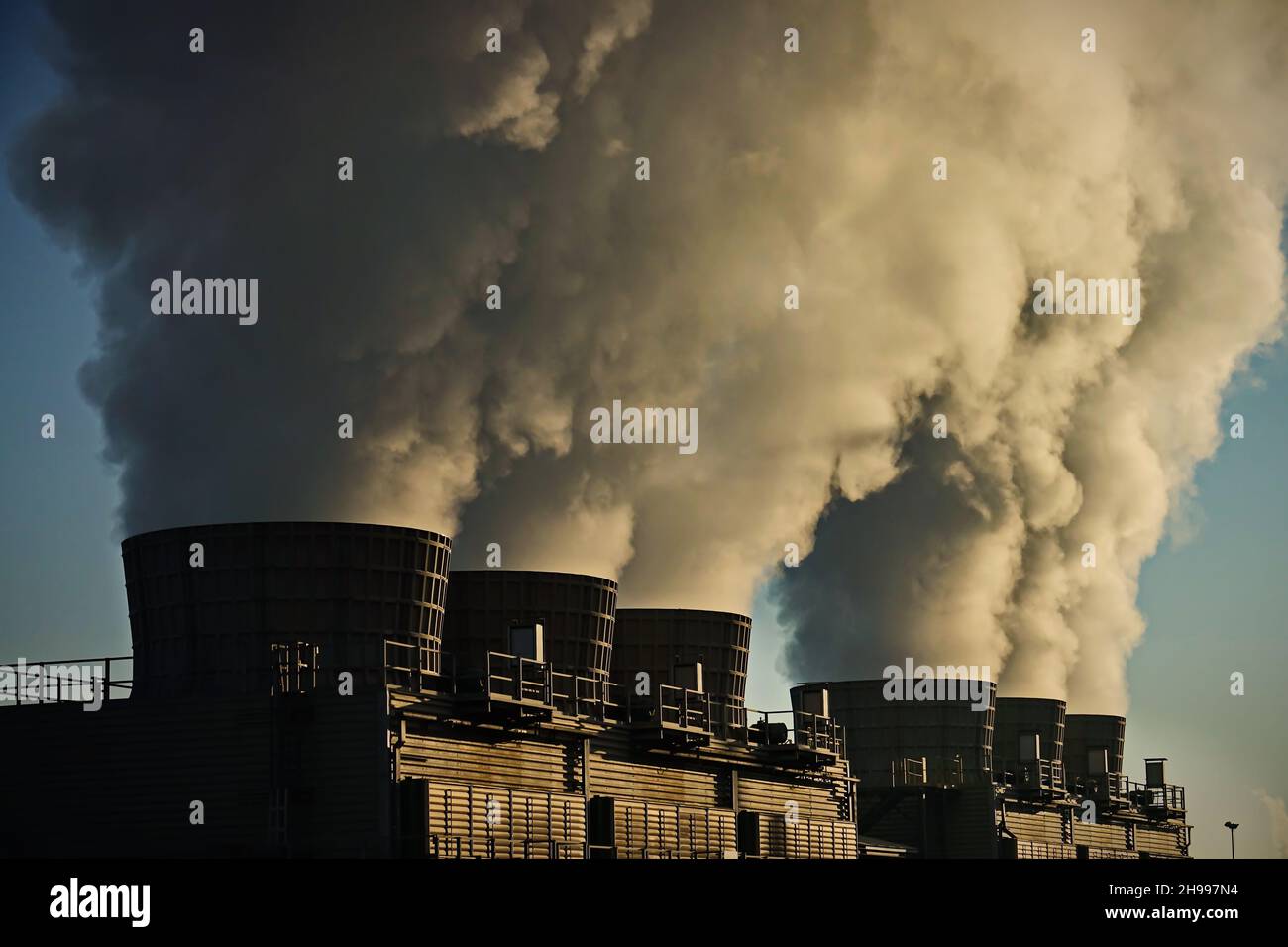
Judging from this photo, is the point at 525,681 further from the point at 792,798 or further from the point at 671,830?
the point at 792,798

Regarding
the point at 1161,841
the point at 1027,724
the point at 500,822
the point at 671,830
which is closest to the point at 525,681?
the point at 500,822

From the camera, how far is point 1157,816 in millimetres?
114500

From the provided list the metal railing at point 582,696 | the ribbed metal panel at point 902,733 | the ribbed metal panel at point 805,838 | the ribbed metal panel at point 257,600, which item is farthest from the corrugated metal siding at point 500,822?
the ribbed metal panel at point 902,733

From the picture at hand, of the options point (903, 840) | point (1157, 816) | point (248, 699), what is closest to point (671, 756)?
point (248, 699)

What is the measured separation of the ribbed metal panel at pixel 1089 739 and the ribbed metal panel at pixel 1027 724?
8.89 meters

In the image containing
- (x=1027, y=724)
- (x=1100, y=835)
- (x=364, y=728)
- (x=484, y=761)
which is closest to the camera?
(x=364, y=728)

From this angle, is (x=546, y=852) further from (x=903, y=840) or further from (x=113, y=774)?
(x=903, y=840)

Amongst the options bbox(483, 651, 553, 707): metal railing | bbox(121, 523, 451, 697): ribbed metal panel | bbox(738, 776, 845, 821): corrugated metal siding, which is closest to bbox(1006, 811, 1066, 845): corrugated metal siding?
bbox(738, 776, 845, 821): corrugated metal siding

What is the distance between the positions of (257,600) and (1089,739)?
7280 centimetres

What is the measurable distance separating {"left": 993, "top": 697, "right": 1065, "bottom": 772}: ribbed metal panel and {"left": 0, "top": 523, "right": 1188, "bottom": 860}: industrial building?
35340 mm

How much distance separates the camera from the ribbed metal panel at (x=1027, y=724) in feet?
329

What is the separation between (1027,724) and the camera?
3969 inches

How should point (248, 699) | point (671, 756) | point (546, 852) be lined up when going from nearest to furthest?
point (248, 699), point (546, 852), point (671, 756)
